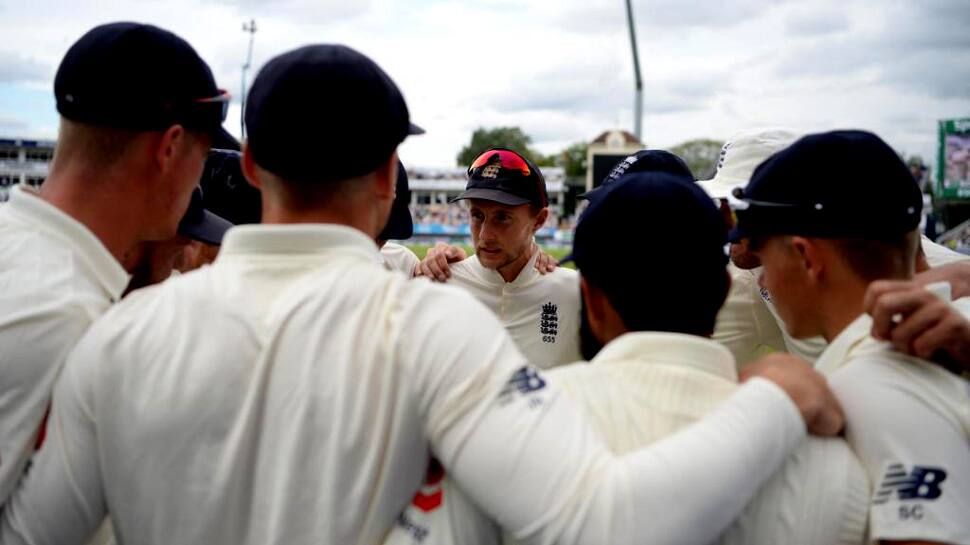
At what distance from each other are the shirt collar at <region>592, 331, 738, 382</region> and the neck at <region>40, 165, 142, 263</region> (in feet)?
4.36

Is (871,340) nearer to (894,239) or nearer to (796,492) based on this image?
(894,239)

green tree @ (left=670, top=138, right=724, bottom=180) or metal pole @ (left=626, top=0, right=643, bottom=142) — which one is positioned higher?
metal pole @ (left=626, top=0, right=643, bottom=142)

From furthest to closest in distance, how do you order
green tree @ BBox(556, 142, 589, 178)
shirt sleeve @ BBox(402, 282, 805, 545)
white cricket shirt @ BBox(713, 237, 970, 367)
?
green tree @ BBox(556, 142, 589, 178) < white cricket shirt @ BBox(713, 237, 970, 367) < shirt sleeve @ BBox(402, 282, 805, 545)

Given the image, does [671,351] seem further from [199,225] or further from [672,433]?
[199,225]

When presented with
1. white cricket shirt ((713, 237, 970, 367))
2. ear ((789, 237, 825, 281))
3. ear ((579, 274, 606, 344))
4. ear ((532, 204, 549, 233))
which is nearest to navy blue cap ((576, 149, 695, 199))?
white cricket shirt ((713, 237, 970, 367))

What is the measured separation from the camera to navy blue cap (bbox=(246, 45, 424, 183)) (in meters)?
1.53

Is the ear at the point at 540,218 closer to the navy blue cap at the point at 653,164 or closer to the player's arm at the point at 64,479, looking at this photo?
the navy blue cap at the point at 653,164

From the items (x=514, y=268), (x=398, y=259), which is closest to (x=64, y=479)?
(x=514, y=268)

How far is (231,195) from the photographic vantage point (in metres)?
3.56

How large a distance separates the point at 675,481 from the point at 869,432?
21.5 inches

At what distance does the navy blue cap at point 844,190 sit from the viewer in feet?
5.99

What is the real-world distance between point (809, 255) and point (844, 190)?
7.2 inches

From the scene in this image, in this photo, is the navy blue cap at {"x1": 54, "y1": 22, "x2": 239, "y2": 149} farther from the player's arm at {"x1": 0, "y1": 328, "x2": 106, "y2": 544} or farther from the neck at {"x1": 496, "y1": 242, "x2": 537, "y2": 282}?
the neck at {"x1": 496, "y1": 242, "x2": 537, "y2": 282}

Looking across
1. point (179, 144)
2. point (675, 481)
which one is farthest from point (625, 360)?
point (179, 144)
